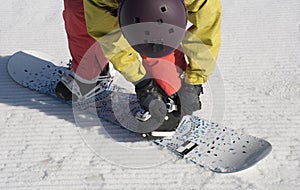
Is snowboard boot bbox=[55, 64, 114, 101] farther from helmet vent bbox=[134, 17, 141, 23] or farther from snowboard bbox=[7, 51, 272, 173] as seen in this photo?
helmet vent bbox=[134, 17, 141, 23]

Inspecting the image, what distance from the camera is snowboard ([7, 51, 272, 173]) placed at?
1293 millimetres

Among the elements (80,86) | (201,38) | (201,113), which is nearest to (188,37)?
(201,38)

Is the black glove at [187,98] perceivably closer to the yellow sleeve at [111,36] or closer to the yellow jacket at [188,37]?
the yellow jacket at [188,37]

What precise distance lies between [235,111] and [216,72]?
27cm

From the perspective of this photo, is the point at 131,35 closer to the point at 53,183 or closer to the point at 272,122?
the point at 53,183

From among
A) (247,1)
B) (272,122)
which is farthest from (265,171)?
(247,1)

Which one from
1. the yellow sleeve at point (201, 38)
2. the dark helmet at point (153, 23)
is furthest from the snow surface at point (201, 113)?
the dark helmet at point (153, 23)

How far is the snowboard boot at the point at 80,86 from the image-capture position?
1.56m

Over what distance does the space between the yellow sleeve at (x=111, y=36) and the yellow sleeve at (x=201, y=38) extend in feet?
0.55

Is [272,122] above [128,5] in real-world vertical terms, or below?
below

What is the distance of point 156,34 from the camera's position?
107 cm

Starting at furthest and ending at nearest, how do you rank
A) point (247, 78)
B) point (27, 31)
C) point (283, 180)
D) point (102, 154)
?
point (27, 31)
point (247, 78)
point (102, 154)
point (283, 180)

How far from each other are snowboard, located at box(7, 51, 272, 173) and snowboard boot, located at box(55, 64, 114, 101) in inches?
0.7

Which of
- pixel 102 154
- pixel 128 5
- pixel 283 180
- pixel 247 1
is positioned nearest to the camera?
pixel 128 5
